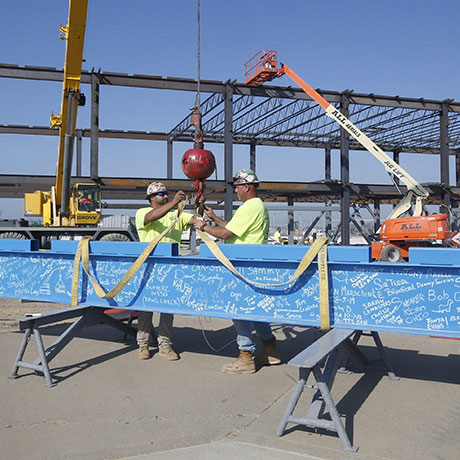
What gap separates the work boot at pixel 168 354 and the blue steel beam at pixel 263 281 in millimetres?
Result: 840

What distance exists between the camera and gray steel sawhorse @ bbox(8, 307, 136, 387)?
14.7ft

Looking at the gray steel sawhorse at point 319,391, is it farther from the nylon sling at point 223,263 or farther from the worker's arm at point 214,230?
the worker's arm at point 214,230

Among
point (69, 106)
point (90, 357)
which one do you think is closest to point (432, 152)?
point (69, 106)

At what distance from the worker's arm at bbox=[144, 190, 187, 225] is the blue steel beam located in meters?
0.41

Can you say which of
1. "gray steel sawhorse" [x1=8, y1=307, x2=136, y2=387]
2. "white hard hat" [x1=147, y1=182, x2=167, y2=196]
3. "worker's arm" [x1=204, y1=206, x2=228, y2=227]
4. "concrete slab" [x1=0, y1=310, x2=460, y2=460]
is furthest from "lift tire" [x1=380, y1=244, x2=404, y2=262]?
"gray steel sawhorse" [x1=8, y1=307, x2=136, y2=387]

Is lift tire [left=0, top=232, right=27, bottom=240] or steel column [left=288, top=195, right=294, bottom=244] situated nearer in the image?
lift tire [left=0, top=232, right=27, bottom=240]

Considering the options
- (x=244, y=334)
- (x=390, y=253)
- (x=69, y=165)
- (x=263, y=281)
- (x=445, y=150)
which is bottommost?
(x=244, y=334)

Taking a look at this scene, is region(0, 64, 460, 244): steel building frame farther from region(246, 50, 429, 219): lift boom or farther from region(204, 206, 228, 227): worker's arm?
region(204, 206, 228, 227): worker's arm

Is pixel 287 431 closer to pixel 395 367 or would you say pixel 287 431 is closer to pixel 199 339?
pixel 395 367

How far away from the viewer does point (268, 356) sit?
200 inches

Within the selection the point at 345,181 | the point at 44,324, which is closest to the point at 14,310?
the point at 44,324

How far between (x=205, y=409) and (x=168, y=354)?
1.47 metres

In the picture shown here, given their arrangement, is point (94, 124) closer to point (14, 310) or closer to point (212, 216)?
point (14, 310)

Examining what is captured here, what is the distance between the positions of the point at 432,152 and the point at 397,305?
33.3 m
